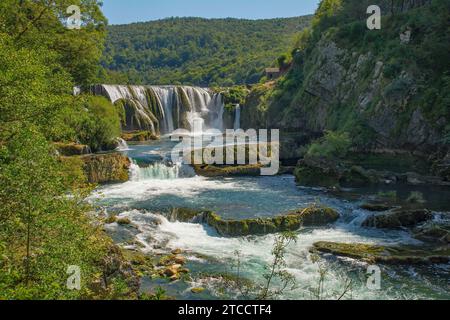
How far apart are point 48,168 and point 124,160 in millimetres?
21719

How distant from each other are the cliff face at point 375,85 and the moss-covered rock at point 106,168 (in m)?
18.2

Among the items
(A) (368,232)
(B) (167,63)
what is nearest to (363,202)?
(A) (368,232)

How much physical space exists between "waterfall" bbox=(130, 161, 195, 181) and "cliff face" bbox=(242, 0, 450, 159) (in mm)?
13749

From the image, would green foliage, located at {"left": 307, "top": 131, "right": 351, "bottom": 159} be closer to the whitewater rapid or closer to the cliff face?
the cliff face

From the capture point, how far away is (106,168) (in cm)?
3041

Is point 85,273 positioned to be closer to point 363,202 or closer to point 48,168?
point 48,168

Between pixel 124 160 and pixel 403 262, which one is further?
pixel 124 160

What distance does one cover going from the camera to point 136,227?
20.3 meters

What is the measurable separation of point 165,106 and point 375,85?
32294mm

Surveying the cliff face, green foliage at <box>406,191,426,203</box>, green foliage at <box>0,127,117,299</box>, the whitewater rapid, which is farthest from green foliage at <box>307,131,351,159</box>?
green foliage at <box>0,127,117,299</box>

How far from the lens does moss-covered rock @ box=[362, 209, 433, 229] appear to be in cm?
1998

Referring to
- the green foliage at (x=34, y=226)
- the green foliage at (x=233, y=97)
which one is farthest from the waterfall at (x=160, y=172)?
the green foliage at (x=233, y=97)

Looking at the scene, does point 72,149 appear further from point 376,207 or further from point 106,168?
point 376,207
